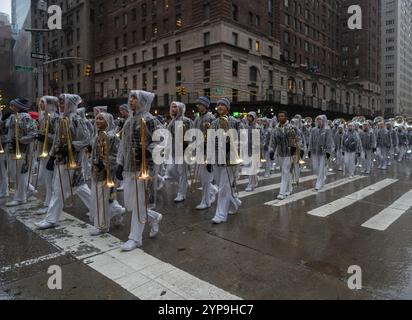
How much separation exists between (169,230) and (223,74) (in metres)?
36.6

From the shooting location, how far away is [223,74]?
135 ft

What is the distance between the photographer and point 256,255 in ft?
16.6

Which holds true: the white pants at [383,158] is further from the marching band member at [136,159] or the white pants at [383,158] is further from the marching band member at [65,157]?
the marching band member at [65,157]

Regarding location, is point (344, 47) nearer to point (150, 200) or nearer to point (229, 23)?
point (229, 23)

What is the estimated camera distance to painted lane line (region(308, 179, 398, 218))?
7738 mm

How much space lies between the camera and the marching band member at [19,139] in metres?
7.78

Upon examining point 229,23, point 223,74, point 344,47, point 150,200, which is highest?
point 344,47

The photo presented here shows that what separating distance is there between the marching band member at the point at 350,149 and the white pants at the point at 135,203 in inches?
420

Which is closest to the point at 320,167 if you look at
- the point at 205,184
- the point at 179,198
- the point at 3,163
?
the point at 205,184

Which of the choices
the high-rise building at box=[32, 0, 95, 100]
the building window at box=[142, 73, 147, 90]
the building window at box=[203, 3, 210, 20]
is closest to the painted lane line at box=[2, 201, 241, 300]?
the building window at box=[203, 3, 210, 20]

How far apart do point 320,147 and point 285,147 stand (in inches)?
85.9

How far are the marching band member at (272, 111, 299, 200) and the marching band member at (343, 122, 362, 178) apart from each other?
5603 mm

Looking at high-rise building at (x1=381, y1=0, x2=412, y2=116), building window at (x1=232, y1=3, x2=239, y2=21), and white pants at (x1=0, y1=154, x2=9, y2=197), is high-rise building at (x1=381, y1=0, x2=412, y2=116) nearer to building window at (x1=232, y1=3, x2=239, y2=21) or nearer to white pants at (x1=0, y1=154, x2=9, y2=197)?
building window at (x1=232, y1=3, x2=239, y2=21)
